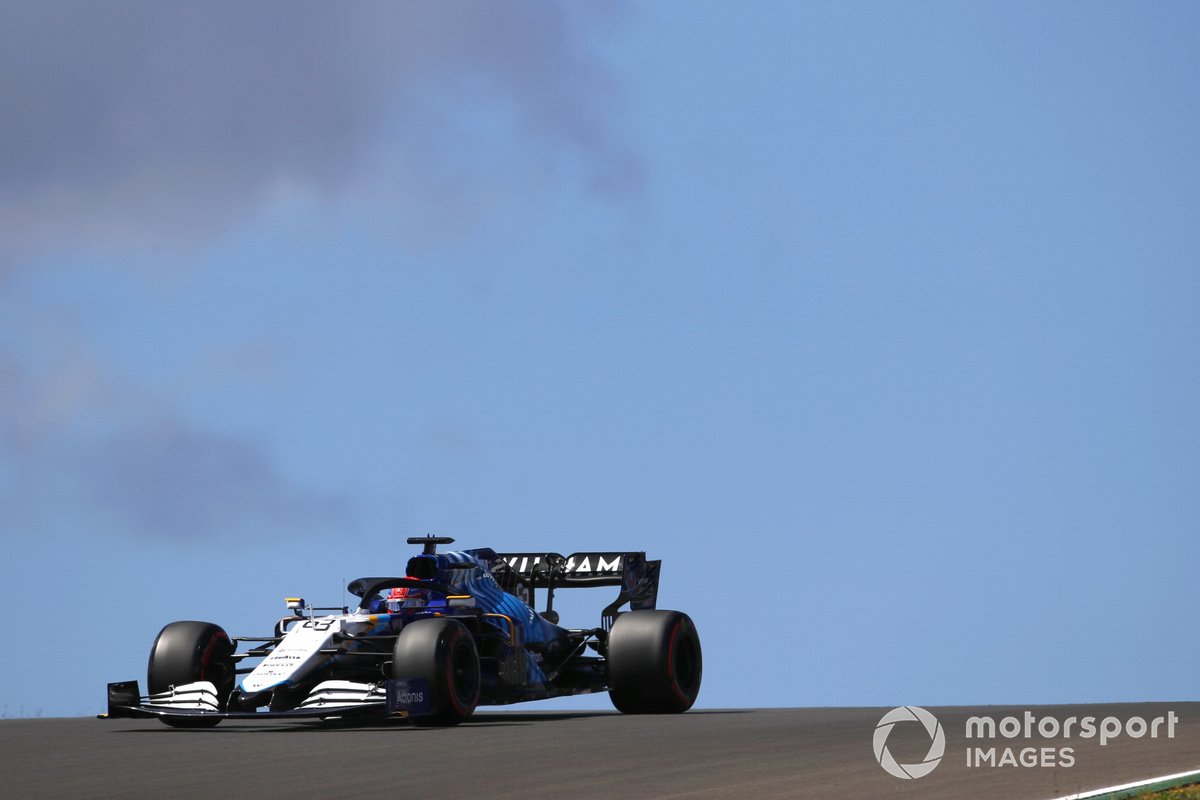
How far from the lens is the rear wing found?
80.0ft

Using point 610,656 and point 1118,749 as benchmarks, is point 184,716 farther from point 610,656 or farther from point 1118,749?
point 1118,749

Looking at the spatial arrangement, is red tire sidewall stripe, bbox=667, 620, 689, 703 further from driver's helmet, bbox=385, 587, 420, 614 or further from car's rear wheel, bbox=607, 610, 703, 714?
driver's helmet, bbox=385, 587, 420, 614

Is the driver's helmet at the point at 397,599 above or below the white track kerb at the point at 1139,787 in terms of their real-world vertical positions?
above

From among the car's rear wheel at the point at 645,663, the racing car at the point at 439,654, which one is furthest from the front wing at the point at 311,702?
the car's rear wheel at the point at 645,663

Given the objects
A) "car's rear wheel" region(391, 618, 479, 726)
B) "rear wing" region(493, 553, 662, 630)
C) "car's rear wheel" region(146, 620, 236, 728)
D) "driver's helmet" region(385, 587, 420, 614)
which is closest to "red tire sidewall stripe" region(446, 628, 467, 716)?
"car's rear wheel" region(391, 618, 479, 726)

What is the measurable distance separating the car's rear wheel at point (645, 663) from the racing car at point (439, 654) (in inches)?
0.7

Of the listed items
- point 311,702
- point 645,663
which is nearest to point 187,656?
point 311,702

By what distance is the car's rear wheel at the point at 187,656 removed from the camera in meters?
20.1

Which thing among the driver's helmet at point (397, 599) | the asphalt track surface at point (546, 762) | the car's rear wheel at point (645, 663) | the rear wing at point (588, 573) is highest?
the rear wing at point (588, 573)

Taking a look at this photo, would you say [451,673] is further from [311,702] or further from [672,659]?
[672,659]

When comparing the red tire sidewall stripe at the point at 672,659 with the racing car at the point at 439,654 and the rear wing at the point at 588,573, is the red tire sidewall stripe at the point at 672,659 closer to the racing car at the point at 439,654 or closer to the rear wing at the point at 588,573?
the racing car at the point at 439,654

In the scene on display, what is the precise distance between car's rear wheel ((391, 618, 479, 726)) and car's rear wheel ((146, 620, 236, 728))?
117 inches

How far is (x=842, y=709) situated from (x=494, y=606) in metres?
5.27

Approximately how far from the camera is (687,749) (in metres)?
14.8
